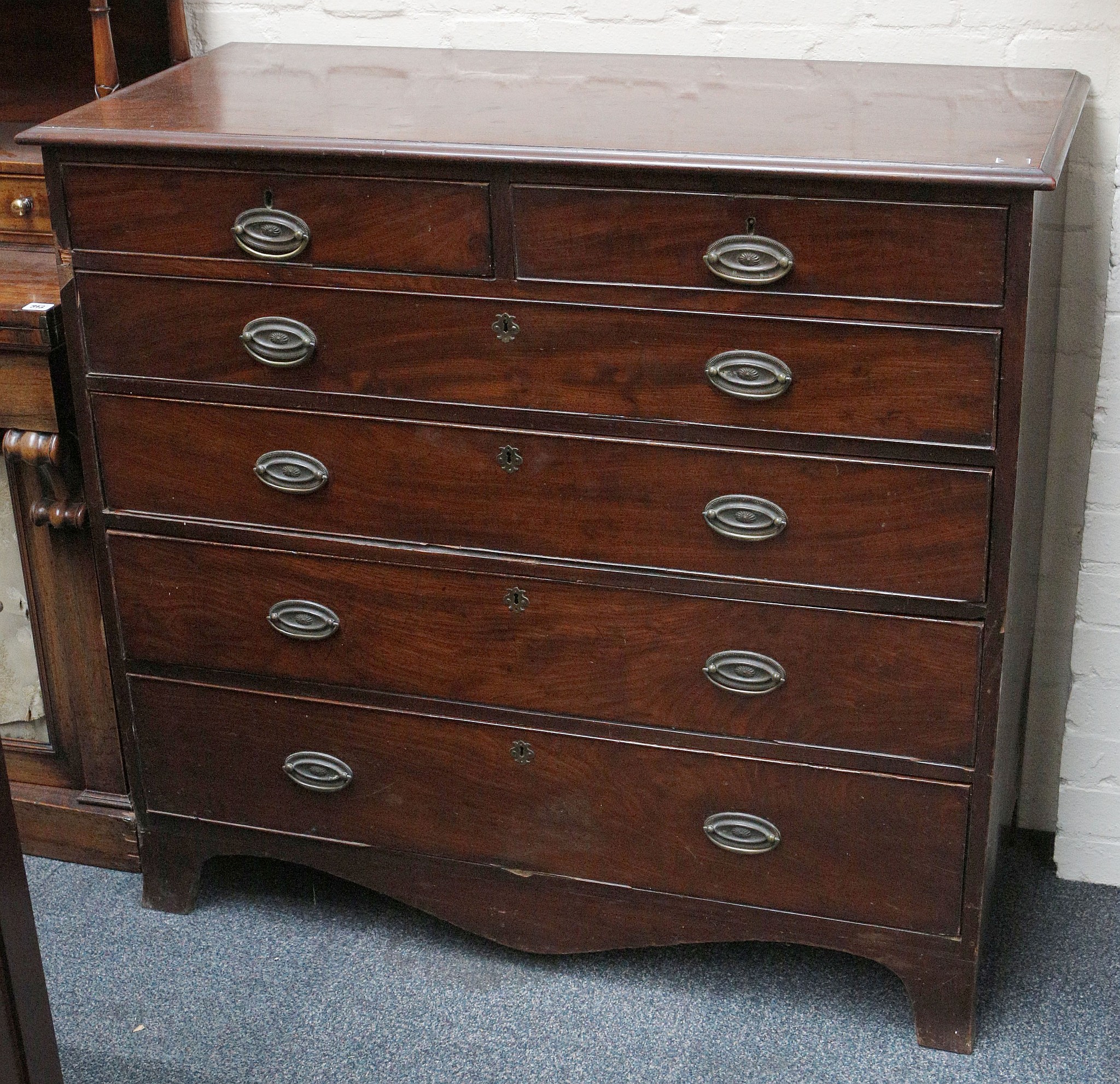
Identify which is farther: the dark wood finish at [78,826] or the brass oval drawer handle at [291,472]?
the dark wood finish at [78,826]

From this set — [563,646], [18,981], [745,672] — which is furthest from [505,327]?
[18,981]

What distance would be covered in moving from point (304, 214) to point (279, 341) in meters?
0.18

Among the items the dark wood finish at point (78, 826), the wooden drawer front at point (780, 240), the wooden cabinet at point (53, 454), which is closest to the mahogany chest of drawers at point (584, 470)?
the wooden drawer front at point (780, 240)

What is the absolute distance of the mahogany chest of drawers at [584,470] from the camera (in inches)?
69.2

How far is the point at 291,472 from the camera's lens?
204cm

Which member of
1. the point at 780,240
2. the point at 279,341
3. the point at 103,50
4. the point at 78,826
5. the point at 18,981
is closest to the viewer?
the point at 18,981

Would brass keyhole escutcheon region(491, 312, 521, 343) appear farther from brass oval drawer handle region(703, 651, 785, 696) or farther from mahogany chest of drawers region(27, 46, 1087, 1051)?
brass oval drawer handle region(703, 651, 785, 696)

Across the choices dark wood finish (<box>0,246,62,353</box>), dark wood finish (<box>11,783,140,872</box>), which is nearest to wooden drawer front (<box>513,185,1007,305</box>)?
dark wood finish (<box>0,246,62,353</box>)

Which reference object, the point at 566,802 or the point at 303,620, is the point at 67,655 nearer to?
the point at 303,620

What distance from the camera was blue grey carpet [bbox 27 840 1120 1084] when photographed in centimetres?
209

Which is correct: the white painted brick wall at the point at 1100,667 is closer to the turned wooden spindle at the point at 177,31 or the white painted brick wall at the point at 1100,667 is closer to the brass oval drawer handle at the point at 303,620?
the brass oval drawer handle at the point at 303,620

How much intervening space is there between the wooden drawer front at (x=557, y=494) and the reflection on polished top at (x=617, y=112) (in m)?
0.36

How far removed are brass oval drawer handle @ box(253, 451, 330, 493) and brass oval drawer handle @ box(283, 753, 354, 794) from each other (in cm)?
42

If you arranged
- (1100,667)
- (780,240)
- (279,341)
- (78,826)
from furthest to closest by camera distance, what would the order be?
(78,826) < (1100,667) < (279,341) < (780,240)
